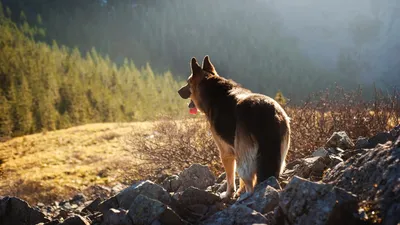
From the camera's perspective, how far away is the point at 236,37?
540ft

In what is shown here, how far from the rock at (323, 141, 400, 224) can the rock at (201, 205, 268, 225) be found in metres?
0.91

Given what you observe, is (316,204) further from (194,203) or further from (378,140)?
(378,140)

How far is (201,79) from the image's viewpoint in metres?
6.08

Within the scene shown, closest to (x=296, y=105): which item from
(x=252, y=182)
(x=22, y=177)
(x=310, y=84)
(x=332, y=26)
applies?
(x=252, y=182)

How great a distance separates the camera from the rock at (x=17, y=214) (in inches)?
210

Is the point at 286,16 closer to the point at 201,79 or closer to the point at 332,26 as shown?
the point at 332,26

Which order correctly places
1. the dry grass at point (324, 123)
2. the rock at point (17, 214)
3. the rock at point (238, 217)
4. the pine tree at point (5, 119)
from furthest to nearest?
the pine tree at point (5, 119), the dry grass at point (324, 123), the rock at point (17, 214), the rock at point (238, 217)

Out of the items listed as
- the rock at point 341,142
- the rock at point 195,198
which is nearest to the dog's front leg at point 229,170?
the rock at point 195,198

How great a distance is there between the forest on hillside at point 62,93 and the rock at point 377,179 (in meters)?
46.7

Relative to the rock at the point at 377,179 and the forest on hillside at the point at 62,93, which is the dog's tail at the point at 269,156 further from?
the forest on hillside at the point at 62,93

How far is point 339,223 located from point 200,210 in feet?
7.24

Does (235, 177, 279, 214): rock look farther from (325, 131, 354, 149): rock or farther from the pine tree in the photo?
the pine tree

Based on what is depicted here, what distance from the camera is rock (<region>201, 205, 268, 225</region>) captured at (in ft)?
11.1

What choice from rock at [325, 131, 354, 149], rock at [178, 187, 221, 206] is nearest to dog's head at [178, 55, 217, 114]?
rock at [178, 187, 221, 206]
